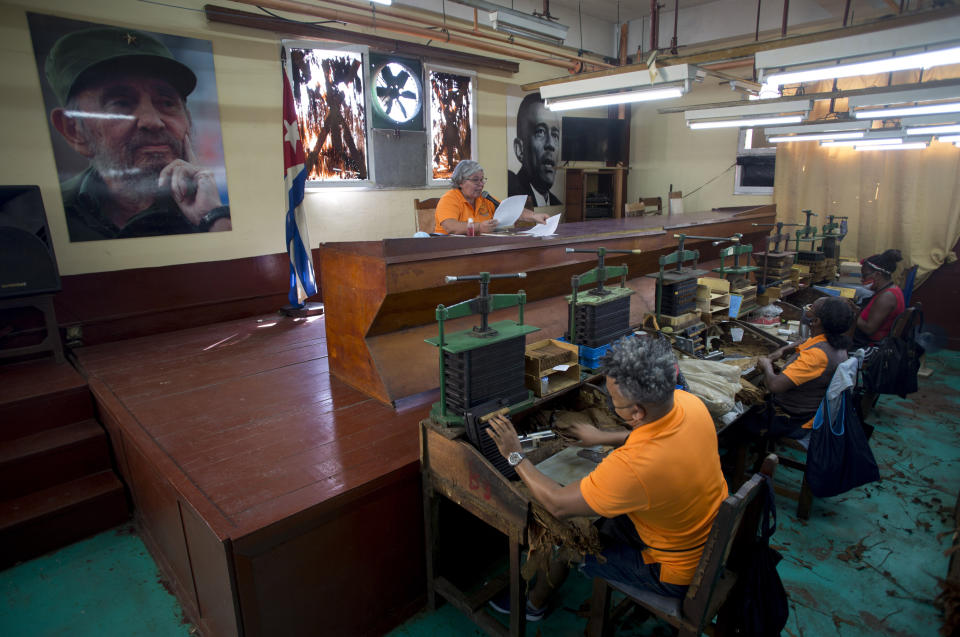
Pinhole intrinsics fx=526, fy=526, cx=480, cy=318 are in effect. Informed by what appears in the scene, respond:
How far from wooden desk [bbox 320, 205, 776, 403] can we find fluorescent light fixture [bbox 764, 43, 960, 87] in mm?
1610

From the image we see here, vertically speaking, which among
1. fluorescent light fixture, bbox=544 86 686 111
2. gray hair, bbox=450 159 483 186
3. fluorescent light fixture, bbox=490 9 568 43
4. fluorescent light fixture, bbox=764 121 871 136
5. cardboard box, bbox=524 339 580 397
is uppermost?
fluorescent light fixture, bbox=490 9 568 43

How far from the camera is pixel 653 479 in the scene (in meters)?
1.58

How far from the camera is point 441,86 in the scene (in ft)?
20.9

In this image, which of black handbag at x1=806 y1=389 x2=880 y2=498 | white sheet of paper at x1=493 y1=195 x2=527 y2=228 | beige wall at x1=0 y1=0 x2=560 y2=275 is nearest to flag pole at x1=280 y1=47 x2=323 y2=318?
beige wall at x1=0 y1=0 x2=560 y2=275

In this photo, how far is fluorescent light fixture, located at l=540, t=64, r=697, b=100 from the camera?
2.90 m

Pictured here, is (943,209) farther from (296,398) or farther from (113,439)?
(113,439)

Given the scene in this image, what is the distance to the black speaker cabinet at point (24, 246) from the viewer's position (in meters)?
3.27

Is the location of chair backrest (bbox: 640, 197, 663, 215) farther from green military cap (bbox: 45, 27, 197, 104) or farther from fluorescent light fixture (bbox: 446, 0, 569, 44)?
green military cap (bbox: 45, 27, 197, 104)

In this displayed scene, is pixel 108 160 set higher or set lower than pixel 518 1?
lower

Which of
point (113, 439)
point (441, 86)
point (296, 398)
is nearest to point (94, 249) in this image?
point (113, 439)

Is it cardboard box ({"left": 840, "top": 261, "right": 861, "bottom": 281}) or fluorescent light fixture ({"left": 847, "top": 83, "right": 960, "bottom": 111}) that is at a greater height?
fluorescent light fixture ({"left": 847, "top": 83, "right": 960, "bottom": 111})

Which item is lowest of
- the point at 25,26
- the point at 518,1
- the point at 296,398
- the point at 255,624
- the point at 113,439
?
the point at 255,624

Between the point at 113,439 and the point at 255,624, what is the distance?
1767 mm

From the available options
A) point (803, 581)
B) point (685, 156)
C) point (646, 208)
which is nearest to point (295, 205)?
point (803, 581)
